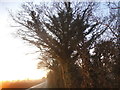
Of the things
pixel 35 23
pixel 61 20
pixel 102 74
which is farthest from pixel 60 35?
pixel 102 74

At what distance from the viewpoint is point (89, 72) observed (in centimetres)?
1016

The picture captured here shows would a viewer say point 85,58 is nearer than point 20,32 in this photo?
Yes

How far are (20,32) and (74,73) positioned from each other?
6.91 metres

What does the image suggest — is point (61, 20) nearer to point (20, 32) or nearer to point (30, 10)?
point (30, 10)

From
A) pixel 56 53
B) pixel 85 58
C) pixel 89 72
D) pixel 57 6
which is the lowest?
pixel 89 72

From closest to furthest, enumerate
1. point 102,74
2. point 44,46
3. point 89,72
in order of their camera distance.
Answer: point 102,74 → point 89,72 → point 44,46

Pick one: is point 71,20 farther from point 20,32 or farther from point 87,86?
point 87,86

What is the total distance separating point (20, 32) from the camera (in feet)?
59.0

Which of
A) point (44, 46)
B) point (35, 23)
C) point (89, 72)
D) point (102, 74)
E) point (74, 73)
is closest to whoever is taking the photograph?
point (102, 74)

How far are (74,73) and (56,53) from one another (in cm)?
309

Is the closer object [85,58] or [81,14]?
[85,58]

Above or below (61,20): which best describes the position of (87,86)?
below

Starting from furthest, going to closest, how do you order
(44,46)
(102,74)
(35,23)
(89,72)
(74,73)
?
(44,46) < (35,23) < (74,73) < (89,72) < (102,74)

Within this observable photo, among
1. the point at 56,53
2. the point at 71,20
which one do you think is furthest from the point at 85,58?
the point at 71,20
